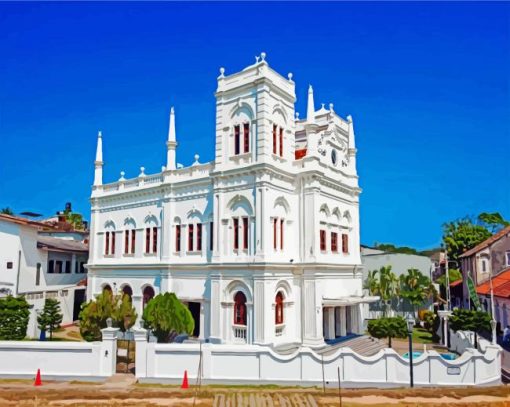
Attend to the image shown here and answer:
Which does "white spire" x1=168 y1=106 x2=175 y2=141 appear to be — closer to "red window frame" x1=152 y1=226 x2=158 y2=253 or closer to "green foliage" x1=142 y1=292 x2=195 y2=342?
"red window frame" x1=152 y1=226 x2=158 y2=253

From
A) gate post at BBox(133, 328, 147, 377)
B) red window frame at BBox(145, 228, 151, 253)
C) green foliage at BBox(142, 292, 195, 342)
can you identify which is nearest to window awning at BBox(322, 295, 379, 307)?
green foliage at BBox(142, 292, 195, 342)

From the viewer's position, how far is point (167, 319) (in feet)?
64.6

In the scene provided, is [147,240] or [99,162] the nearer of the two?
[147,240]

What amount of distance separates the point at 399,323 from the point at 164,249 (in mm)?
13758

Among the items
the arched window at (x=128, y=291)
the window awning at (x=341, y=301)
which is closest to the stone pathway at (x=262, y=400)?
the window awning at (x=341, y=301)

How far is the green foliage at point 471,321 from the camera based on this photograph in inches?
862

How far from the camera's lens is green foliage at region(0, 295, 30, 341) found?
2145cm

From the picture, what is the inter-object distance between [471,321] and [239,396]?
13832 mm

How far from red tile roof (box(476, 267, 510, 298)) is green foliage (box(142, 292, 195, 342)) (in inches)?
748

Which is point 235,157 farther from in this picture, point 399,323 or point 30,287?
point 30,287

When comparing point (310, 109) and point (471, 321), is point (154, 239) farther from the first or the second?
point (471, 321)

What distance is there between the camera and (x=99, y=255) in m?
31.8

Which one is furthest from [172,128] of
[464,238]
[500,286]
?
[464,238]

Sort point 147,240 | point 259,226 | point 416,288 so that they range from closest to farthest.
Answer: point 259,226 < point 147,240 < point 416,288
